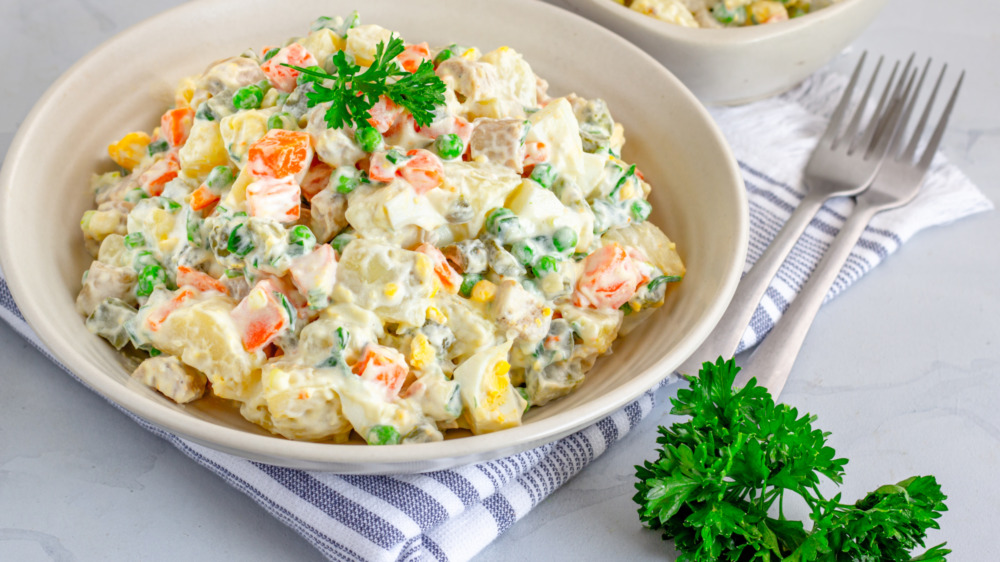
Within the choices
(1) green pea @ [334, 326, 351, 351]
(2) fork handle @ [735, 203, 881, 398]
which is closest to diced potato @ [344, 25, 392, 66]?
(1) green pea @ [334, 326, 351, 351]

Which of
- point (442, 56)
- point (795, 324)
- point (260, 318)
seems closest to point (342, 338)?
point (260, 318)

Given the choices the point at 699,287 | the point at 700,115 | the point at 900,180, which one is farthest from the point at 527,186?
the point at 900,180

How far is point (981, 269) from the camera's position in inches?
136

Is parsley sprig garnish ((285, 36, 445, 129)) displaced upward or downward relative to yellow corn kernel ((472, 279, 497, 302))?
upward

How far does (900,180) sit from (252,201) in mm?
2534

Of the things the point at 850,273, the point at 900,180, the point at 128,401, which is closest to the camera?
the point at 128,401

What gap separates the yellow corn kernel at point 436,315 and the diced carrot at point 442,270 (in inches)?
3.1

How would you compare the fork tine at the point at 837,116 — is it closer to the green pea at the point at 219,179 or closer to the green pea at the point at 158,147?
the green pea at the point at 219,179

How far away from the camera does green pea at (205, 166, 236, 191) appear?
8.30 ft

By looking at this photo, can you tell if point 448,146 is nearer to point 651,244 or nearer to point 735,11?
point 651,244

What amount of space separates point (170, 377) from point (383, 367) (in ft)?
1.87

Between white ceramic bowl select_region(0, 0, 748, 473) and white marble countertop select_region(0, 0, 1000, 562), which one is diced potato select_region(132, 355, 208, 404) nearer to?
white ceramic bowl select_region(0, 0, 748, 473)

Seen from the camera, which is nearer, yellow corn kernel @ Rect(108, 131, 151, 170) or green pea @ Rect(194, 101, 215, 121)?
green pea @ Rect(194, 101, 215, 121)

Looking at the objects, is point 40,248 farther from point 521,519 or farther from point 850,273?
point 850,273
